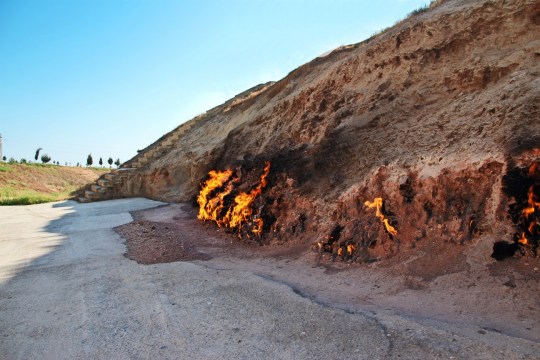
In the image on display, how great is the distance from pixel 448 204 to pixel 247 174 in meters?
6.64

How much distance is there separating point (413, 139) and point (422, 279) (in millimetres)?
3309

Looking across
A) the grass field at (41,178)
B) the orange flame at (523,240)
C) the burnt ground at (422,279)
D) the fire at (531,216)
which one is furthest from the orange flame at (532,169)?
the grass field at (41,178)

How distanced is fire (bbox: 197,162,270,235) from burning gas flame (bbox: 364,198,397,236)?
2.95 metres

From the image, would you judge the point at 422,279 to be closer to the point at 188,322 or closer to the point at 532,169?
the point at 532,169

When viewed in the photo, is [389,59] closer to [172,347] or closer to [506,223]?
[506,223]

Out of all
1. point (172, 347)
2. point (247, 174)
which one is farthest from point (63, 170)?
point (172, 347)

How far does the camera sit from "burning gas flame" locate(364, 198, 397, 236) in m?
6.30

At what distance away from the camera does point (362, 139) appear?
856 centimetres

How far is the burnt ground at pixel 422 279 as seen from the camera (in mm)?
4066

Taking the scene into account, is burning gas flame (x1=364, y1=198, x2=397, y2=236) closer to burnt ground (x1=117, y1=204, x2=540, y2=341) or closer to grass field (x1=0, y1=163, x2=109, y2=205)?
burnt ground (x1=117, y1=204, x2=540, y2=341)

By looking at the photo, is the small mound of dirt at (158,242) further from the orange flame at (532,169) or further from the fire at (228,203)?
the orange flame at (532,169)

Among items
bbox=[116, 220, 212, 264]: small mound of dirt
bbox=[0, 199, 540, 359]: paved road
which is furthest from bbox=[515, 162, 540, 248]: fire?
bbox=[116, 220, 212, 264]: small mound of dirt

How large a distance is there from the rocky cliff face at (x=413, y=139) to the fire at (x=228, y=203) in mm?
295

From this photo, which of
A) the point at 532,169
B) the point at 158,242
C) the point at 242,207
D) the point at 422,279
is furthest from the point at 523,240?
the point at 158,242
